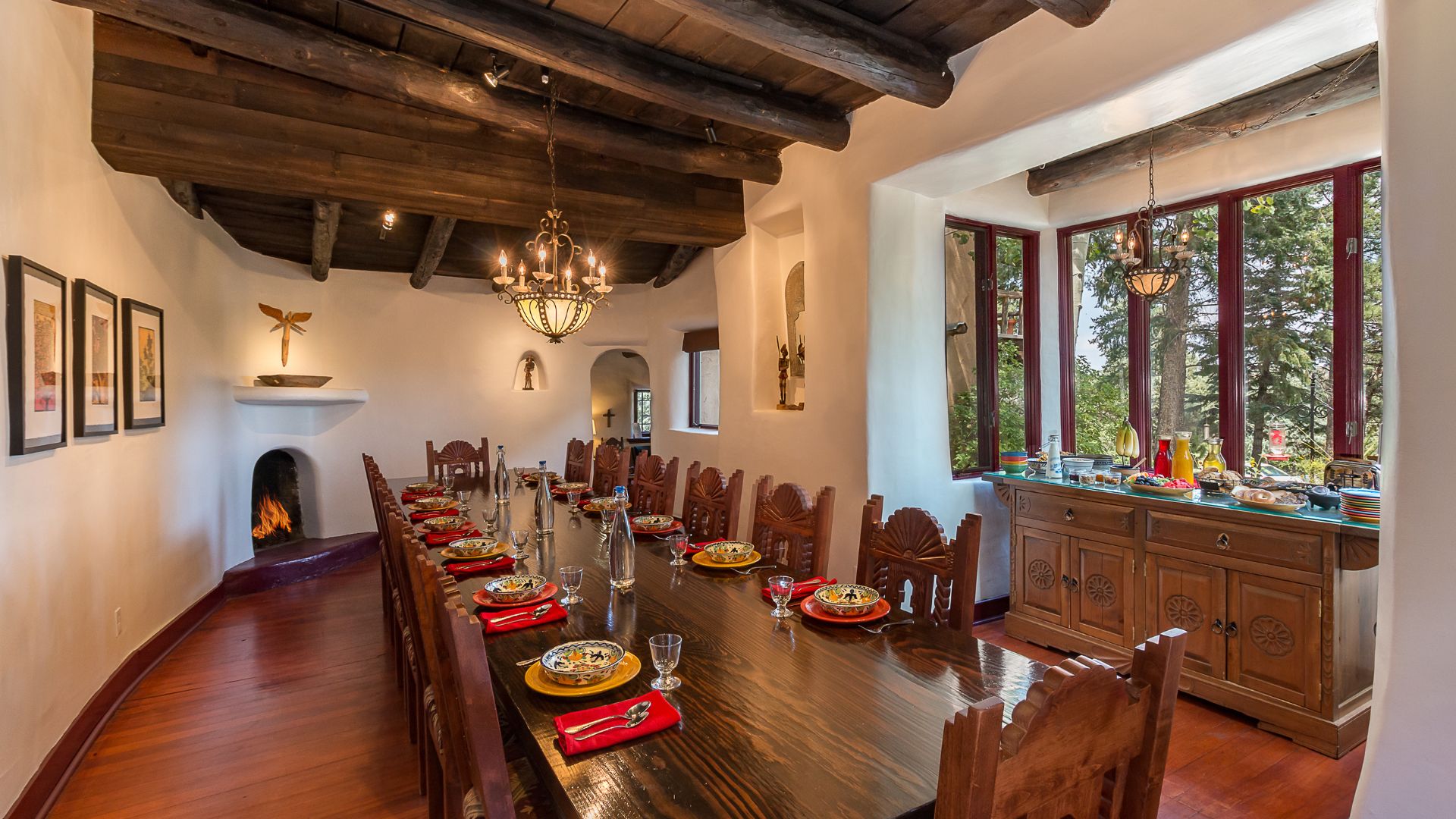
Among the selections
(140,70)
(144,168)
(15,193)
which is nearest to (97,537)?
(15,193)

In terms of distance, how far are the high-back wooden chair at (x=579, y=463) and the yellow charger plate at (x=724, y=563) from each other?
9.11 ft

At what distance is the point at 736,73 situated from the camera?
10.2 feet

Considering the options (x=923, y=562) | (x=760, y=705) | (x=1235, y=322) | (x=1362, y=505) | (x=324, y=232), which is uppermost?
(x=324, y=232)

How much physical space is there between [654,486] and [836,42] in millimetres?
2406

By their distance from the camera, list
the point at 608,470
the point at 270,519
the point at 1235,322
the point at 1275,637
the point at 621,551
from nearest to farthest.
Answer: the point at 621,551 → the point at 1275,637 → the point at 1235,322 → the point at 608,470 → the point at 270,519

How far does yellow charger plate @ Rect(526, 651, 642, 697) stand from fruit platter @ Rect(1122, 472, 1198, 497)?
8.17 feet

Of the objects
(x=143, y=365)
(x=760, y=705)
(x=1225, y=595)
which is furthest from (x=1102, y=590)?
(x=143, y=365)

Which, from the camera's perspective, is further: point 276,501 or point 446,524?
point 276,501

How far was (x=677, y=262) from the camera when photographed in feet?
19.4

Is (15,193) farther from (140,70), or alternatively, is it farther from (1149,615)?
(1149,615)

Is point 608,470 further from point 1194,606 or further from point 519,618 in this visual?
point 1194,606

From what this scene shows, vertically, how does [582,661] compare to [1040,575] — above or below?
above

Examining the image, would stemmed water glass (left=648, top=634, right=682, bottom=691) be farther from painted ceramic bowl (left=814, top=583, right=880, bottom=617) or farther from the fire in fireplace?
the fire in fireplace

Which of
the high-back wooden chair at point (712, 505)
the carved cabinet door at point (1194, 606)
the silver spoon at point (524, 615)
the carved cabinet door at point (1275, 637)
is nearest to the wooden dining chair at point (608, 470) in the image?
the high-back wooden chair at point (712, 505)
